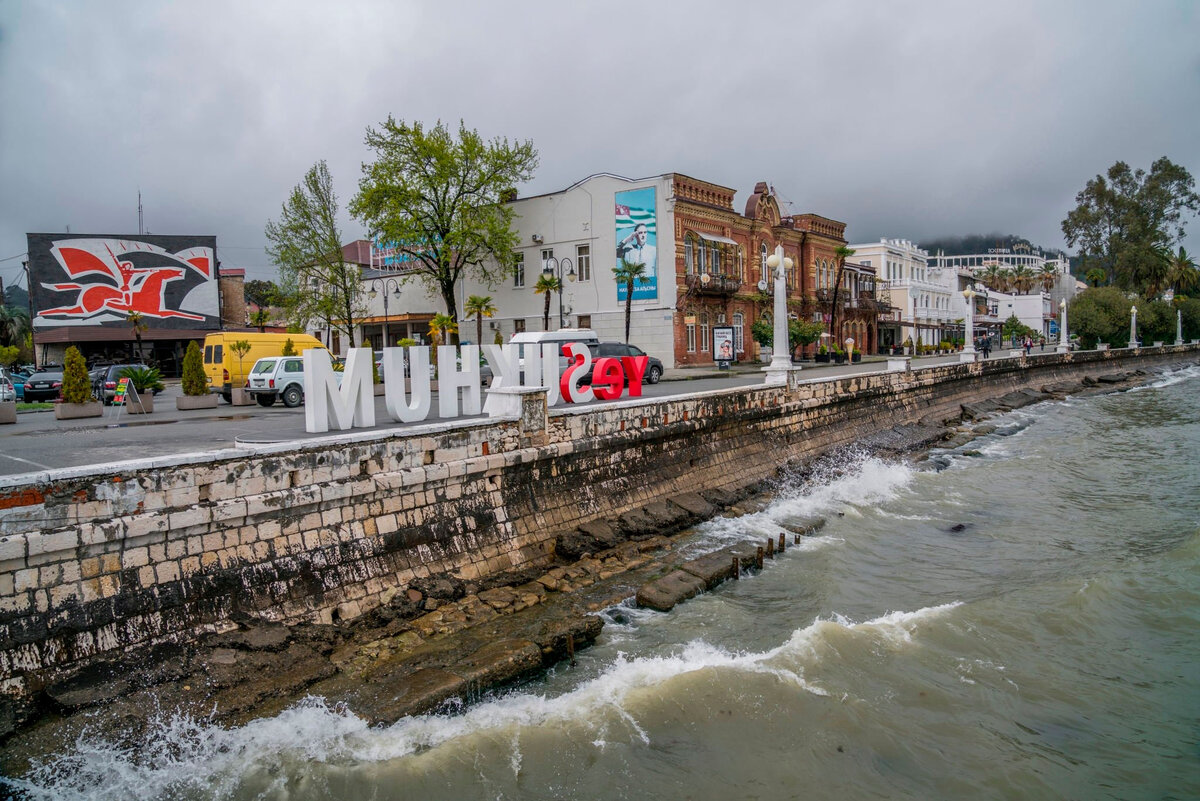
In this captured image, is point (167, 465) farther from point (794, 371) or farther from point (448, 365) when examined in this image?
point (794, 371)

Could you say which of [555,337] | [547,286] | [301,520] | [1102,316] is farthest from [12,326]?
[1102,316]

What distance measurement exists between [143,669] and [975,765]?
7.59 meters

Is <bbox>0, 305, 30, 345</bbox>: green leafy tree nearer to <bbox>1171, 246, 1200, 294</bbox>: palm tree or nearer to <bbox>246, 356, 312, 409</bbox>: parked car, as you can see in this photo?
<bbox>246, 356, 312, 409</bbox>: parked car

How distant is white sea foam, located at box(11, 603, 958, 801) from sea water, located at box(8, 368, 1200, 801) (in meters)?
0.02

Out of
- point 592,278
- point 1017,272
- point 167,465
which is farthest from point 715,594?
point 1017,272

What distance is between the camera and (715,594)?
9883mm

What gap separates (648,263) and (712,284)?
3736 mm

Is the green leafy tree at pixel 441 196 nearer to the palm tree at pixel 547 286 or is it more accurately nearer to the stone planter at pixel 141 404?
the palm tree at pixel 547 286

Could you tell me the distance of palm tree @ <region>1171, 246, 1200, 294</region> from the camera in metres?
69.8

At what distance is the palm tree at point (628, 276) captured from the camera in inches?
1386

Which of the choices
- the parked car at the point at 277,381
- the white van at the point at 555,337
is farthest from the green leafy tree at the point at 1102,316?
the parked car at the point at 277,381

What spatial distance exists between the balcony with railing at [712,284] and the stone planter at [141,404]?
2447cm

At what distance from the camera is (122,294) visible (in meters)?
43.7

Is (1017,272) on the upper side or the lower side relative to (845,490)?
upper
